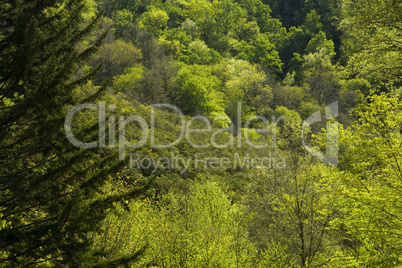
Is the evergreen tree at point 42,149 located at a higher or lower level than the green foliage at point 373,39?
lower

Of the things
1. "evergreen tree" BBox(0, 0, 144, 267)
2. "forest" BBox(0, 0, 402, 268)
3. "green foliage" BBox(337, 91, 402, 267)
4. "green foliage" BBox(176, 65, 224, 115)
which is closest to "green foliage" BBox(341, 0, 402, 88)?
"forest" BBox(0, 0, 402, 268)

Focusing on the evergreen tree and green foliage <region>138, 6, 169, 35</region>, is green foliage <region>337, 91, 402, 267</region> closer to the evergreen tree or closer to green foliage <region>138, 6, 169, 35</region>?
the evergreen tree

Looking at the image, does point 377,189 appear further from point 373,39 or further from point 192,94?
point 192,94

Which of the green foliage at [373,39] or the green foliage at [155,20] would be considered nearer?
the green foliage at [373,39]

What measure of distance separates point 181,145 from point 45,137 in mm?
15766

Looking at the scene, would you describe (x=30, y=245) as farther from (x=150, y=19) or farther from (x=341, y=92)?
(x=150, y=19)

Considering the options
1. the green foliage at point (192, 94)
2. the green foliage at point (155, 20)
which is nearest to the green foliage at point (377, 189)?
the green foliage at point (192, 94)

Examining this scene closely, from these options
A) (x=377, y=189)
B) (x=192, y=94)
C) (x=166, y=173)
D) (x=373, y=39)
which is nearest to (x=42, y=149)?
(x=377, y=189)

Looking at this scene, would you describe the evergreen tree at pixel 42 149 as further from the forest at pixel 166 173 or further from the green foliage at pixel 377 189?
the green foliage at pixel 377 189

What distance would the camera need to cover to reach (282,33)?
198 feet

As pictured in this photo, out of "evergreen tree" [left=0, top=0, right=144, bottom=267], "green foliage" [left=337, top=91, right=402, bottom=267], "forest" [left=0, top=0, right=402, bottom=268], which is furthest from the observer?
"green foliage" [left=337, top=91, right=402, bottom=267]

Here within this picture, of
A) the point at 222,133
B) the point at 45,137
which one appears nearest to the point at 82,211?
the point at 45,137

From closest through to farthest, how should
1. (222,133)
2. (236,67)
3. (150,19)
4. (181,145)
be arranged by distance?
(181,145) < (222,133) < (236,67) < (150,19)

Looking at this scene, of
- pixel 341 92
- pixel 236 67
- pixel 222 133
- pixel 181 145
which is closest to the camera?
pixel 181 145
